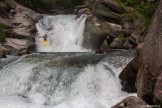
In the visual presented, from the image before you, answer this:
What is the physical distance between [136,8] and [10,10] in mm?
14068

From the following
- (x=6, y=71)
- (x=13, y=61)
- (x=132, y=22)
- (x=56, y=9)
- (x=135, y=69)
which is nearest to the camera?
(x=135, y=69)

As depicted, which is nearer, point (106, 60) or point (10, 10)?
point (106, 60)

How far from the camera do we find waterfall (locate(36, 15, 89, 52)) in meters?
34.8

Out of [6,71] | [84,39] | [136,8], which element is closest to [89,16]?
[84,39]

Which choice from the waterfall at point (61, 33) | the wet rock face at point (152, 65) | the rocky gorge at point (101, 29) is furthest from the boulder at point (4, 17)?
the wet rock face at point (152, 65)

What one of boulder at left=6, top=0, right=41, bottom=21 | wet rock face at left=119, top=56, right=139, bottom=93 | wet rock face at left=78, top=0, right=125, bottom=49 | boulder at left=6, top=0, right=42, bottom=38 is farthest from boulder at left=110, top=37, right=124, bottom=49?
boulder at left=6, top=0, right=41, bottom=21

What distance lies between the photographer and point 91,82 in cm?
1867

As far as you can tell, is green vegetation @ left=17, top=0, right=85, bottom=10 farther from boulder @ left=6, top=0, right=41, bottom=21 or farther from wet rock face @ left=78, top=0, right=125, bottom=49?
wet rock face @ left=78, top=0, right=125, bottom=49

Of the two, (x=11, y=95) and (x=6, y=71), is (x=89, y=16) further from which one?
(x=11, y=95)

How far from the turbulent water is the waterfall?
38.8ft

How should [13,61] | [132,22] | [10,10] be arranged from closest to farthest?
[13,61], [132,22], [10,10]

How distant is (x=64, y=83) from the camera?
19203mm

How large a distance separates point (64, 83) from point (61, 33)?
17914 mm

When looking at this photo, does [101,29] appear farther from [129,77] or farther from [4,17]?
[129,77]
